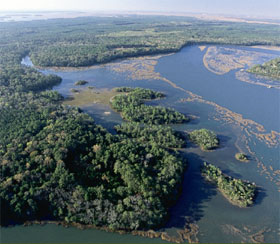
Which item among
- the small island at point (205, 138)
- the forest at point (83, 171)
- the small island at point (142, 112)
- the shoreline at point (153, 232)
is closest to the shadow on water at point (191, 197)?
the shoreline at point (153, 232)

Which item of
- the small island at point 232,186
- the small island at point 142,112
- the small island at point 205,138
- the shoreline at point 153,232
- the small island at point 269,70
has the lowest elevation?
the shoreline at point 153,232

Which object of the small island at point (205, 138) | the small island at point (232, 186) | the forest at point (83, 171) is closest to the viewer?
the forest at point (83, 171)

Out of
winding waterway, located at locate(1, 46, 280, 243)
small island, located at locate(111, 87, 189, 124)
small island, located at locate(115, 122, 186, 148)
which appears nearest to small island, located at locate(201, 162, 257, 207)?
winding waterway, located at locate(1, 46, 280, 243)

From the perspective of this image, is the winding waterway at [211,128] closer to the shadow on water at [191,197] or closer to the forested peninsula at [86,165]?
the shadow on water at [191,197]

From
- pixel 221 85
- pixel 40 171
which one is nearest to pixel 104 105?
pixel 40 171

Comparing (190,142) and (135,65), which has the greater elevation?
(135,65)

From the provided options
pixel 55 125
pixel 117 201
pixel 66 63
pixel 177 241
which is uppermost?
pixel 66 63

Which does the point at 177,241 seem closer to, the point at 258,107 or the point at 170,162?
the point at 170,162

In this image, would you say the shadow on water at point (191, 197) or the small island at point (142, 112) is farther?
the small island at point (142, 112)

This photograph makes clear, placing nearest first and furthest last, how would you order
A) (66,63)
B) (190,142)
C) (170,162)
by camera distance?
(170,162) < (190,142) < (66,63)
